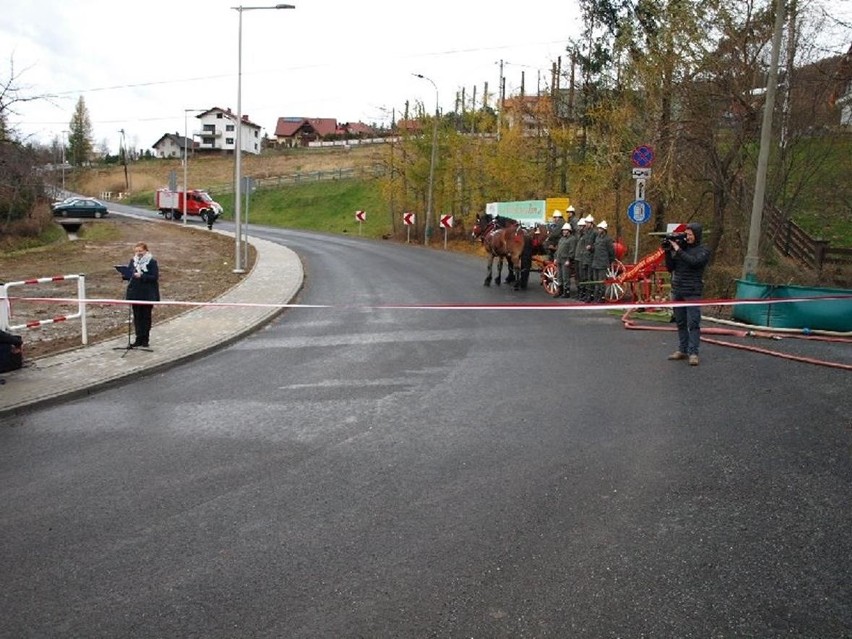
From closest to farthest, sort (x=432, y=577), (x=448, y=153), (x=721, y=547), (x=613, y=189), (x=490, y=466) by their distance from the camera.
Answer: (x=432, y=577), (x=721, y=547), (x=490, y=466), (x=613, y=189), (x=448, y=153)

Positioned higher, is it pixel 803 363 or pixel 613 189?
pixel 613 189

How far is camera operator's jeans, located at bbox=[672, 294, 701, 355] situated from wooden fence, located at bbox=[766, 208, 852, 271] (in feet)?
40.2

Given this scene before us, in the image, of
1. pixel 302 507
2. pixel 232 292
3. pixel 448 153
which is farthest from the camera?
pixel 448 153

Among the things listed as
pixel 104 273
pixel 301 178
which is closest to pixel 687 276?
pixel 104 273

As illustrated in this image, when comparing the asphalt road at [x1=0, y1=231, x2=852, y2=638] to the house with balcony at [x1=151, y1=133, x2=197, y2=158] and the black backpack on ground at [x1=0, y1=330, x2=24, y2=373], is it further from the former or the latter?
the house with balcony at [x1=151, y1=133, x2=197, y2=158]

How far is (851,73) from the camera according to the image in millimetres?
16078

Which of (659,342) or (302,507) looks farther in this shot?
(659,342)

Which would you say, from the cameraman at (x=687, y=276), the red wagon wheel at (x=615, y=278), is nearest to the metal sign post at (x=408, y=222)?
the red wagon wheel at (x=615, y=278)

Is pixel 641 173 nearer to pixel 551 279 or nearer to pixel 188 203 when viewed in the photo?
pixel 551 279


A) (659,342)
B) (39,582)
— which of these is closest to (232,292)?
(659,342)

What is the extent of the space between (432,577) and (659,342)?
347 inches

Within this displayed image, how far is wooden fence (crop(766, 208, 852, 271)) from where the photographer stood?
2131 centimetres

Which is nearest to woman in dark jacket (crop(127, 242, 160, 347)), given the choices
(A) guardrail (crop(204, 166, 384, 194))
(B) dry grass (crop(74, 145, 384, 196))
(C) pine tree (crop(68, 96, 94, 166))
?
(A) guardrail (crop(204, 166, 384, 194))

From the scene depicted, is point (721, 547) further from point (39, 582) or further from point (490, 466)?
point (39, 582)
